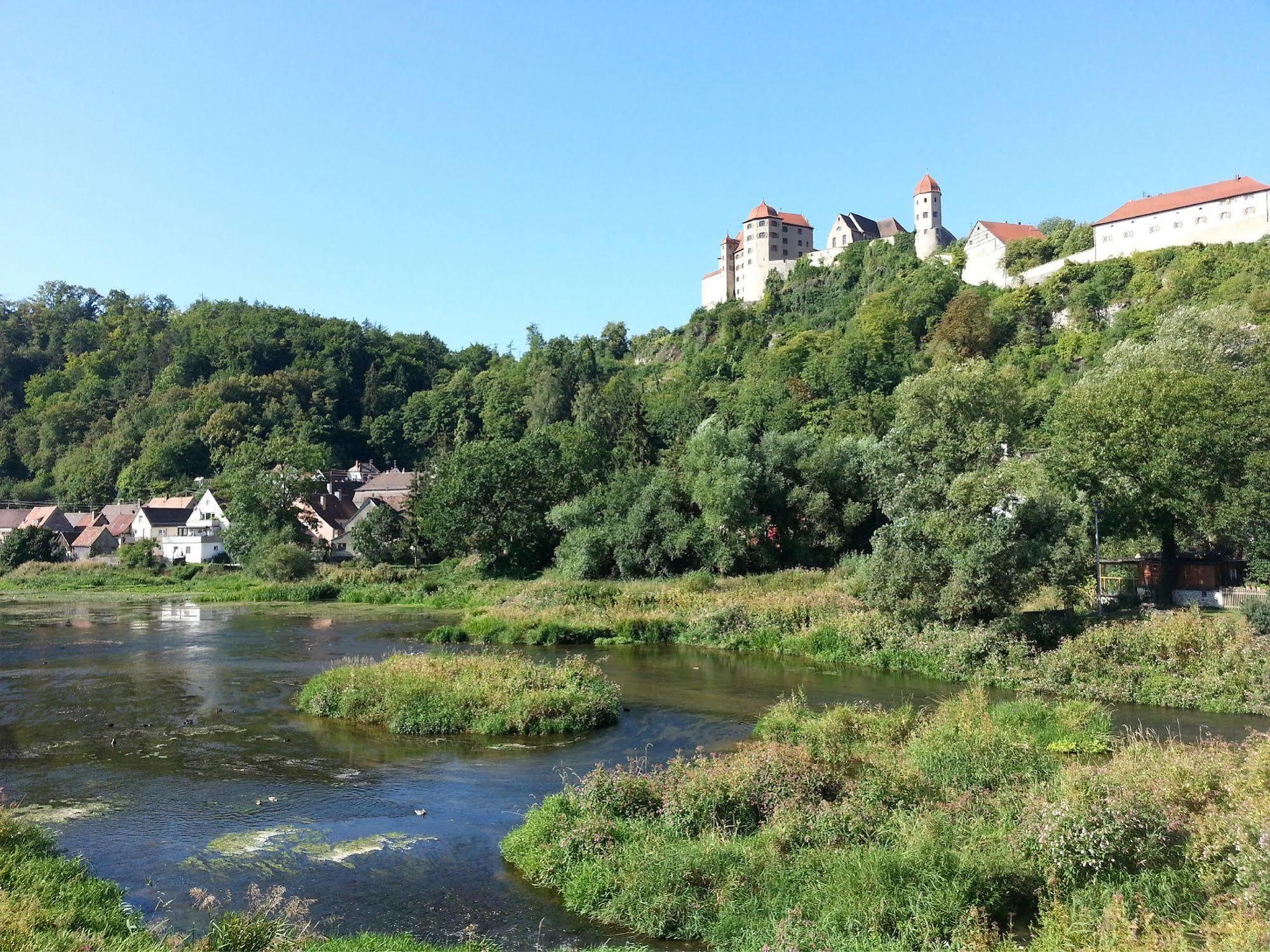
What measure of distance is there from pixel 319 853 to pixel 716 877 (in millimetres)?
6461

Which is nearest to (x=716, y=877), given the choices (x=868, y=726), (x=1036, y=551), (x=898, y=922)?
(x=898, y=922)

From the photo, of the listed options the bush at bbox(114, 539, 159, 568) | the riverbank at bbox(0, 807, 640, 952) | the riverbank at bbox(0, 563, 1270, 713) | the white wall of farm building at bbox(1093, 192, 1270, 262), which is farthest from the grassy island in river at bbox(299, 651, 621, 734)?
the white wall of farm building at bbox(1093, 192, 1270, 262)

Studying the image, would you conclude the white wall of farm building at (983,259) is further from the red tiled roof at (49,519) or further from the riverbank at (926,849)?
the red tiled roof at (49,519)

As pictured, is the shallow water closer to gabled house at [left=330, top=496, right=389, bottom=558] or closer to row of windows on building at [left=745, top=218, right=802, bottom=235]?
gabled house at [left=330, top=496, right=389, bottom=558]

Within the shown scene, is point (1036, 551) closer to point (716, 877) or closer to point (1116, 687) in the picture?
point (1116, 687)

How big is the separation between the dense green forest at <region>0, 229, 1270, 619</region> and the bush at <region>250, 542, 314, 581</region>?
8181 mm

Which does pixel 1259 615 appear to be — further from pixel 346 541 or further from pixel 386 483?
pixel 386 483

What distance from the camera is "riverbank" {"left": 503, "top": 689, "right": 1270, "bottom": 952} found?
10.1 meters

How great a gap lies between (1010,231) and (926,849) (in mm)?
100476

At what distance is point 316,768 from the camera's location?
19.1m

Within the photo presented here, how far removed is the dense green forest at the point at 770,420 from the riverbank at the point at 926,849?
14.6 metres

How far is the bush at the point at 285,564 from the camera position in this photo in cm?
6091

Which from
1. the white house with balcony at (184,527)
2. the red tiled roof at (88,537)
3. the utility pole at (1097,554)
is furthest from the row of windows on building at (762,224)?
the utility pole at (1097,554)

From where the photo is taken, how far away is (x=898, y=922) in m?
10.5
